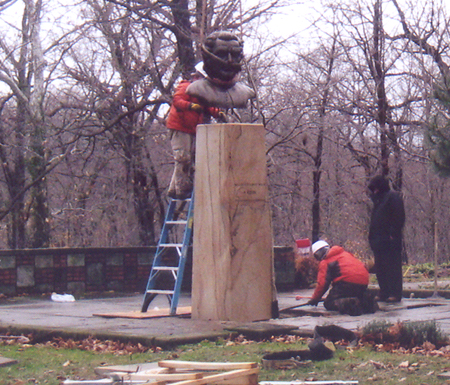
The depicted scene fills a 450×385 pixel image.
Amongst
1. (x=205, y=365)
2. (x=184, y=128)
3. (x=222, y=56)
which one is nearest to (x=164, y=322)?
(x=184, y=128)

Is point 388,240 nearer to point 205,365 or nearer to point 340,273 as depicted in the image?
point 340,273

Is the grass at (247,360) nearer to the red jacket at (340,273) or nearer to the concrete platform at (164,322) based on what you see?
the concrete platform at (164,322)

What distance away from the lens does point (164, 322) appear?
8.14 m

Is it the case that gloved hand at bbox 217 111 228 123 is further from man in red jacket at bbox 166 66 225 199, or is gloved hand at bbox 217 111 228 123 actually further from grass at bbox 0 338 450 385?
grass at bbox 0 338 450 385

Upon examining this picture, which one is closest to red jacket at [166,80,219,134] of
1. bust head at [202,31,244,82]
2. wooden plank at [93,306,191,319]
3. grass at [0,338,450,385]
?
bust head at [202,31,244,82]

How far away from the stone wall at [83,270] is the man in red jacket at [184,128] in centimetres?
400

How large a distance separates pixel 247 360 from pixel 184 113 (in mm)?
3934

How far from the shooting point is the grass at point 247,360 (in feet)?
17.3

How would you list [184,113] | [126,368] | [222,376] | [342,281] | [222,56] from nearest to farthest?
1. [222,376]
2. [126,368]
3. [222,56]
4. [184,113]
5. [342,281]

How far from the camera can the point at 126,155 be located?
19.0 meters

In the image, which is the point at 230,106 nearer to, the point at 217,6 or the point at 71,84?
the point at 217,6

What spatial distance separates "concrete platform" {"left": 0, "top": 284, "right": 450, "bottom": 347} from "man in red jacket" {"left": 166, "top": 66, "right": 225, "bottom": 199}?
160 centimetres

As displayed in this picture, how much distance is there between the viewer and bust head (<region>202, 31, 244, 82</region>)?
28.5 ft

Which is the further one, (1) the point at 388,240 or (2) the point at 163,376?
(1) the point at 388,240
